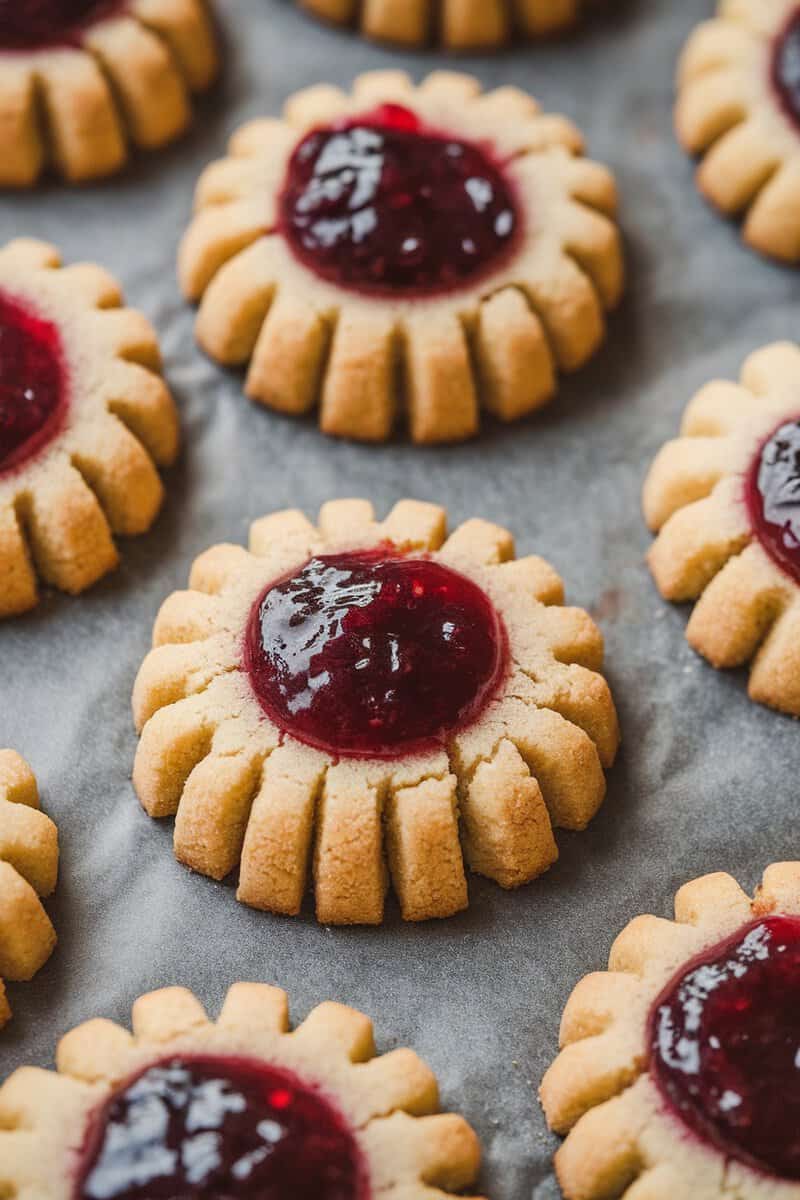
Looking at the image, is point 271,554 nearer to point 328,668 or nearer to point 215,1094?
point 328,668

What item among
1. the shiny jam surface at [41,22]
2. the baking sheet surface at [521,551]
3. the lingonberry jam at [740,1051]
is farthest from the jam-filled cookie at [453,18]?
the lingonberry jam at [740,1051]

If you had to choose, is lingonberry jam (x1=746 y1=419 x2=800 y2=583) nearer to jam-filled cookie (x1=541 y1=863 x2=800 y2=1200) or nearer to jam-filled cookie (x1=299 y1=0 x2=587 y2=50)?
jam-filled cookie (x1=541 y1=863 x2=800 y2=1200)

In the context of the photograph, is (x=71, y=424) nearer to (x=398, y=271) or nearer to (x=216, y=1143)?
(x=398, y=271)

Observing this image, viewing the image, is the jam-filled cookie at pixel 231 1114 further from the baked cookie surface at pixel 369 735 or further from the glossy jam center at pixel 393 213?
the glossy jam center at pixel 393 213

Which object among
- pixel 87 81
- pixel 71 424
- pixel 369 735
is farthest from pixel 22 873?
pixel 87 81

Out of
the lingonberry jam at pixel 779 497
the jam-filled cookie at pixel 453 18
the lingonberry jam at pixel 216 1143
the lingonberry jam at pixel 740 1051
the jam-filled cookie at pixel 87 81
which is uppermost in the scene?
the jam-filled cookie at pixel 453 18

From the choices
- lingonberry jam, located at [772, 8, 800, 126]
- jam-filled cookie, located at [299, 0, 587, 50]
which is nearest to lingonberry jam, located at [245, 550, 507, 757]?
lingonberry jam, located at [772, 8, 800, 126]
